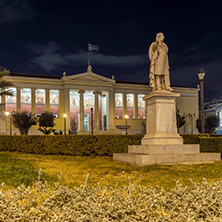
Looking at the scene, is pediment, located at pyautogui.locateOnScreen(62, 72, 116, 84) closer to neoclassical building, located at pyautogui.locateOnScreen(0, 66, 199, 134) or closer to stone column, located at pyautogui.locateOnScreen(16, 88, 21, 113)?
neoclassical building, located at pyautogui.locateOnScreen(0, 66, 199, 134)

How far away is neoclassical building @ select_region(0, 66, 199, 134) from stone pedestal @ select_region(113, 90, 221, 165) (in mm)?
43508

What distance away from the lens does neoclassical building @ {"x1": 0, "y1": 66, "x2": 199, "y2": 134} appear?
5781 centimetres

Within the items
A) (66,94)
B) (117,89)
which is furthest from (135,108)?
(66,94)

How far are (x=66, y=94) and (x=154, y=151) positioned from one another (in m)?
50.7

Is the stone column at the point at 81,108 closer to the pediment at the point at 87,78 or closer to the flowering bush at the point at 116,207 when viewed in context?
the pediment at the point at 87,78

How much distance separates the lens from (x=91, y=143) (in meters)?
16.2

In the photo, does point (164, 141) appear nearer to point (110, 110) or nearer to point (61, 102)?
point (61, 102)

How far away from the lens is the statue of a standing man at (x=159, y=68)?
39.2ft

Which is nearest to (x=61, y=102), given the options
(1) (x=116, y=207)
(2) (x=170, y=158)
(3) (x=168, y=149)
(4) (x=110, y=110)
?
(4) (x=110, y=110)

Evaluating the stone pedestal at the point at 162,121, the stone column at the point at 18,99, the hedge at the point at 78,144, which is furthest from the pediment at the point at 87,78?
the stone pedestal at the point at 162,121

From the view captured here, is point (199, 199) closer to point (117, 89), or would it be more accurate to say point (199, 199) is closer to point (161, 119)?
Result: point (161, 119)

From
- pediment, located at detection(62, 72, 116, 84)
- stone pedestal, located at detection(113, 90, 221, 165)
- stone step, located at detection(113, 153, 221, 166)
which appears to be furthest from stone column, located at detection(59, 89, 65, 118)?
stone step, located at detection(113, 153, 221, 166)

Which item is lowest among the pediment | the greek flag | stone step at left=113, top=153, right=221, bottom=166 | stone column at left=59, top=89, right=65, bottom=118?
stone step at left=113, top=153, right=221, bottom=166

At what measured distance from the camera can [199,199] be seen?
368cm
